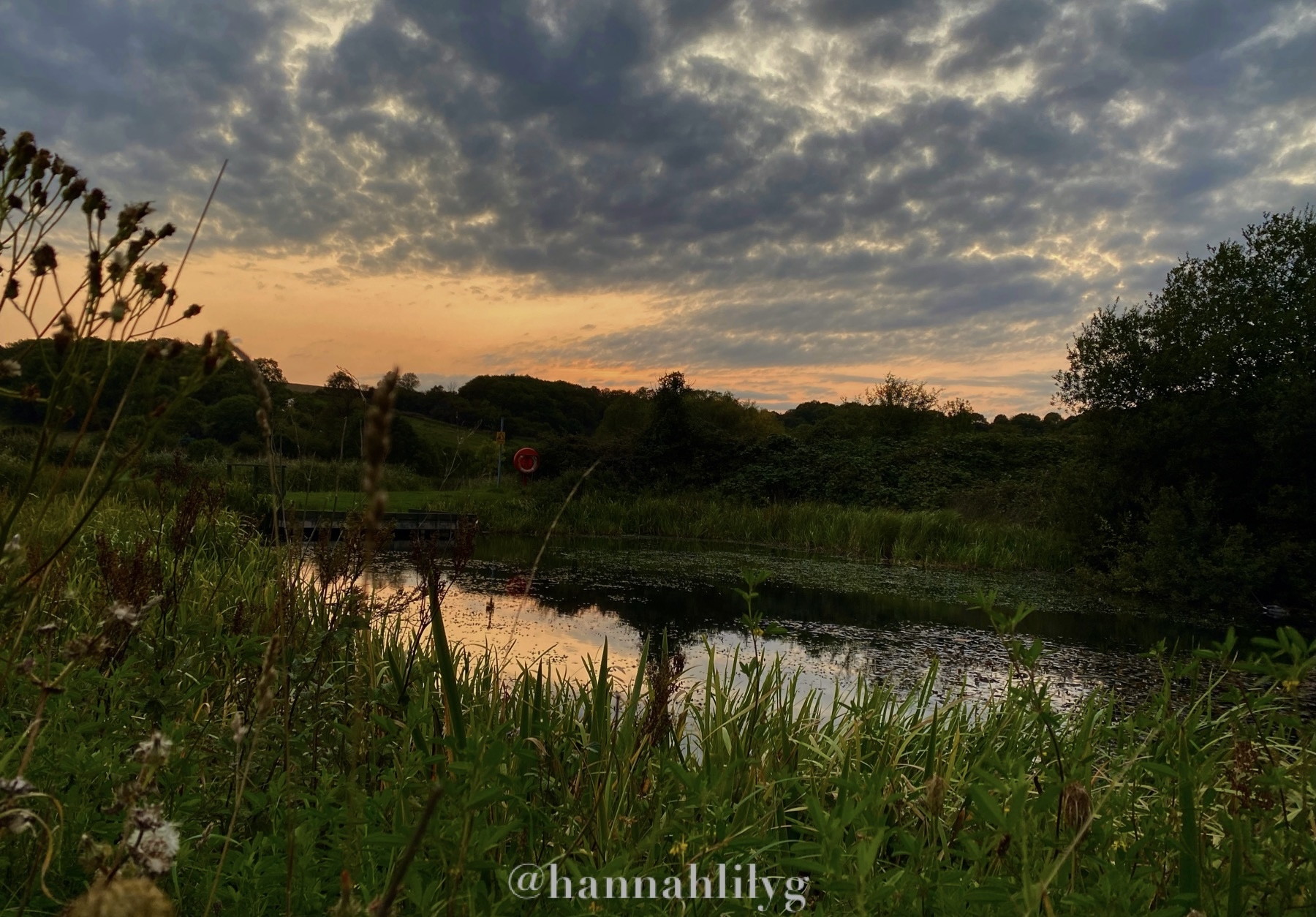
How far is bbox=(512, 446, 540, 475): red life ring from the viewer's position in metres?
18.0

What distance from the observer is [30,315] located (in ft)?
4.17

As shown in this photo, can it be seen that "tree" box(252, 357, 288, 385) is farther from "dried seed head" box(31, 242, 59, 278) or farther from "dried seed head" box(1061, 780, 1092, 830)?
"dried seed head" box(1061, 780, 1092, 830)

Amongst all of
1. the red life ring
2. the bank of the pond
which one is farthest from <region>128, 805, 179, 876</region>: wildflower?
the red life ring

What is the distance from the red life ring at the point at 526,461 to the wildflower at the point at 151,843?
17.3m

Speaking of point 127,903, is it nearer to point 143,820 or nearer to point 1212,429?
point 143,820

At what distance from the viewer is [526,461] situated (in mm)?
18203

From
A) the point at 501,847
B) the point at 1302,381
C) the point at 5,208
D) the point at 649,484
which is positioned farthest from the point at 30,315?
the point at 649,484

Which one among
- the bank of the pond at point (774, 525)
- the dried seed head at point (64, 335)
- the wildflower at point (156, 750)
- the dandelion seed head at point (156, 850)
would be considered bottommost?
the bank of the pond at point (774, 525)

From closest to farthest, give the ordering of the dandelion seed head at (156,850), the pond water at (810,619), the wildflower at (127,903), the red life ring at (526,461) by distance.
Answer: the wildflower at (127,903) → the dandelion seed head at (156,850) → the pond water at (810,619) → the red life ring at (526,461)

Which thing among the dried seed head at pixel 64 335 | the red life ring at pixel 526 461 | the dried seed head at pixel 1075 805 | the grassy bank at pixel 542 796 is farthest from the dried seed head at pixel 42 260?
the red life ring at pixel 526 461

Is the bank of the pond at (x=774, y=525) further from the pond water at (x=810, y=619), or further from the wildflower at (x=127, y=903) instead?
the wildflower at (x=127, y=903)

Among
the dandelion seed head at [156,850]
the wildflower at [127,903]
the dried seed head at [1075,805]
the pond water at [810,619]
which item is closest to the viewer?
the wildflower at [127,903]

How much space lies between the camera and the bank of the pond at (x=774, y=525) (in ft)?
40.9

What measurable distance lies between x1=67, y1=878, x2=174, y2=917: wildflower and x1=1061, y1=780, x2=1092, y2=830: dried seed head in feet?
3.69
